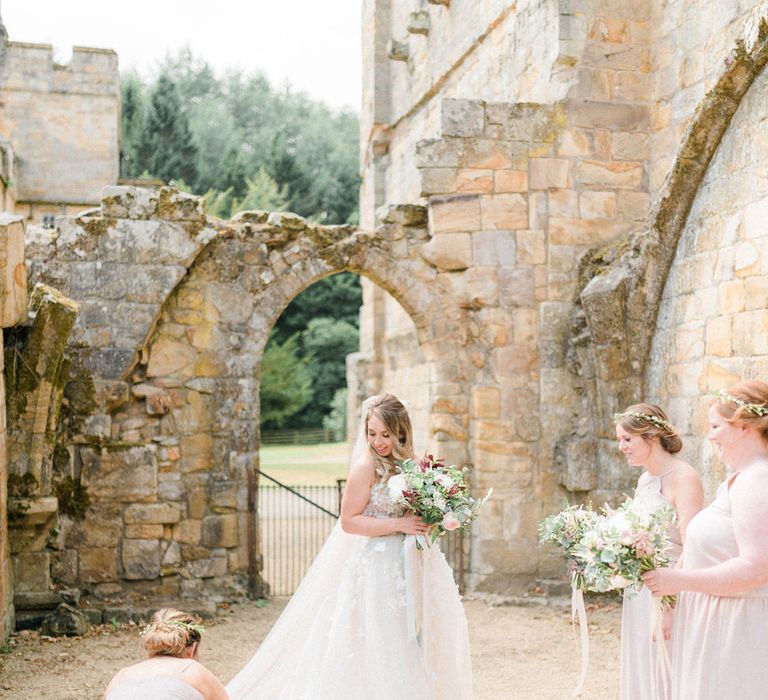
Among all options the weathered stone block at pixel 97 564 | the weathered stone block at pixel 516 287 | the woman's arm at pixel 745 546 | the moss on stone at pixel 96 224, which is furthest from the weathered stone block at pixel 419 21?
the woman's arm at pixel 745 546

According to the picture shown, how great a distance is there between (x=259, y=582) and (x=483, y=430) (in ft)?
8.17

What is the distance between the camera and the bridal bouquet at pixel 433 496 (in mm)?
4609

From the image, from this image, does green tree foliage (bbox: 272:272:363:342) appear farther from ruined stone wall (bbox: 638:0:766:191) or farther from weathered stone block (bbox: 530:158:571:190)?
ruined stone wall (bbox: 638:0:766:191)

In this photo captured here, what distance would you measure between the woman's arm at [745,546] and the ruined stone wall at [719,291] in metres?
3.41

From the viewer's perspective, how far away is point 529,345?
9070 millimetres

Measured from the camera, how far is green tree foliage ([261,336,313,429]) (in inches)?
A: 1118

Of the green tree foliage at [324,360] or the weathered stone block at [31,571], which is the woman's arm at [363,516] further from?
the green tree foliage at [324,360]

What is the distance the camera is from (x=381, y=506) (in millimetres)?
4855

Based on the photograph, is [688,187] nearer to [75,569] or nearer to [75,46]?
[75,569]

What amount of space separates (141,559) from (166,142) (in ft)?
86.7

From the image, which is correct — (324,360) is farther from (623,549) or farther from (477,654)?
(623,549)

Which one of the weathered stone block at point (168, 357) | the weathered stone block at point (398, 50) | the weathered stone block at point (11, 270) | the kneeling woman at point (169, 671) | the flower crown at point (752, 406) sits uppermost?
the weathered stone block at point (398, 50)

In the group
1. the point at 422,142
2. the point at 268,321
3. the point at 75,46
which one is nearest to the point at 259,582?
the point at 268,321

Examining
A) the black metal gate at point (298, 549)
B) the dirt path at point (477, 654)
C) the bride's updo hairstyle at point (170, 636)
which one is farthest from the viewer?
the black metal gate at point (298, 549)
